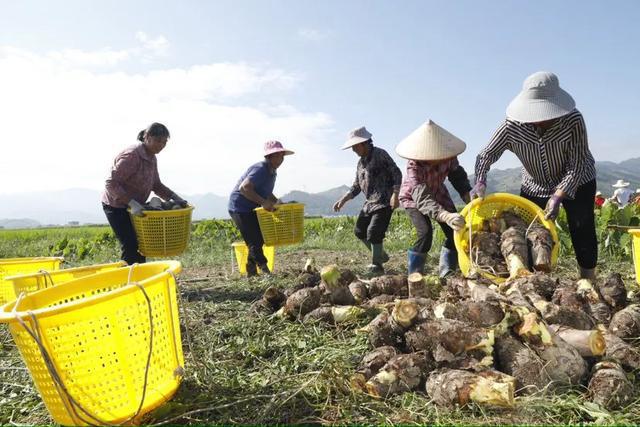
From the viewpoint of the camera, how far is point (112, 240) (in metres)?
12.5

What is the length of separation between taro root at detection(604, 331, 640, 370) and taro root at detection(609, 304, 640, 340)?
165 mm

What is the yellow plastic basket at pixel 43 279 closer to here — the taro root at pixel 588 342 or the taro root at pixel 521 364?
the taro root at pixel 521 364

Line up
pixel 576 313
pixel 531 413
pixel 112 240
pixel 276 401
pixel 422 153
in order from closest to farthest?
pixel 531 413, pixel 276 401, pixel 576 313, pixel 422 153, pixel 112 240

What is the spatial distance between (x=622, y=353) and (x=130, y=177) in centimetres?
397

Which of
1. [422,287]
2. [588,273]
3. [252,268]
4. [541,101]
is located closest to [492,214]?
[588,273]

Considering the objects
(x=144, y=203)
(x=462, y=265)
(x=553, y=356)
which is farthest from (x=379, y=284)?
(x=144, y=203)

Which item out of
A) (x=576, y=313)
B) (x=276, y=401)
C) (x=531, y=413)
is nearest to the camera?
(x=531, y=413)

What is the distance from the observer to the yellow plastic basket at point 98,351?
1663 mm

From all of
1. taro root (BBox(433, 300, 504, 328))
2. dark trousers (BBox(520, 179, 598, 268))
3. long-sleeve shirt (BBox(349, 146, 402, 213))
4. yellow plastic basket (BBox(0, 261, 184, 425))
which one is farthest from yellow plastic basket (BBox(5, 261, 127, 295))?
dark trousers (BBox(520, 179, 598, 268))

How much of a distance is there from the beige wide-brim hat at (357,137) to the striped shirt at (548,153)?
4.82ft

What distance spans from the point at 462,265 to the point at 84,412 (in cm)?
271

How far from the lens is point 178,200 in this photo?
15.5 feet

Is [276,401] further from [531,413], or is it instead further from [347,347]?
[531,413]

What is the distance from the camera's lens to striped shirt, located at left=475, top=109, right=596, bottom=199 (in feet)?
11.4
